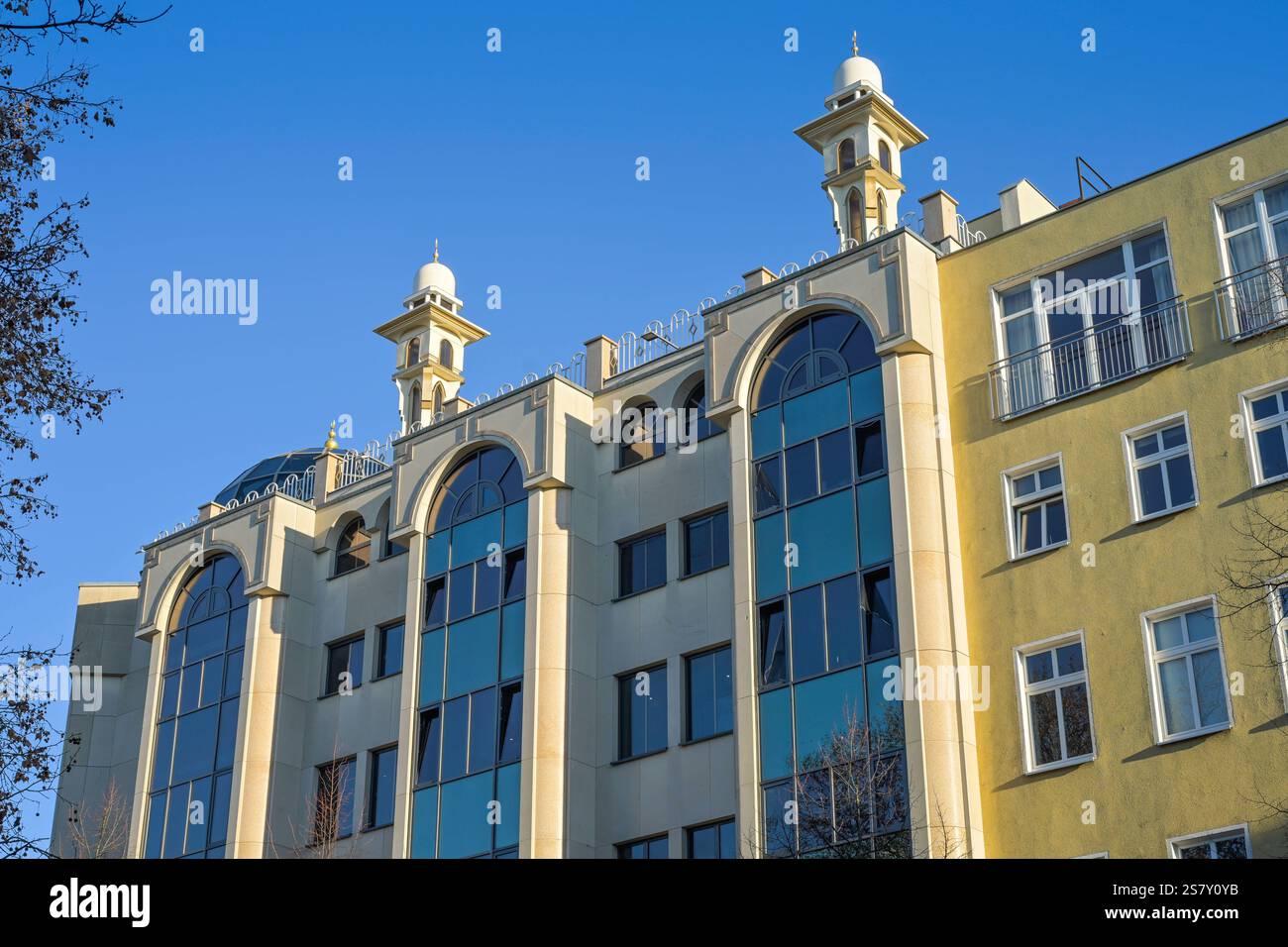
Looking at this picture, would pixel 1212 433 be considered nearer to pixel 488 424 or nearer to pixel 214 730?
pixel 488 424

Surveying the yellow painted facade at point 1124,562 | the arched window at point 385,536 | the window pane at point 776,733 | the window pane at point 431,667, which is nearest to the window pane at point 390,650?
→ the arched window at point 385,536

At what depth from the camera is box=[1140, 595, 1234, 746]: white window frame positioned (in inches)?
920

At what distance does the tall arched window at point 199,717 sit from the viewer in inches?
1437

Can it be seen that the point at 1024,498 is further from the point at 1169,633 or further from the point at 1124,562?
the point at 1169,633

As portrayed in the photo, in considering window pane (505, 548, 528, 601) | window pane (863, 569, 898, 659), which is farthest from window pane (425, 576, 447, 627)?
window pane (863, 569, 898, 659)

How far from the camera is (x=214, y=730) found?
3734cm

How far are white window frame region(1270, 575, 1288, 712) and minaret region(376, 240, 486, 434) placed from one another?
24052 mm

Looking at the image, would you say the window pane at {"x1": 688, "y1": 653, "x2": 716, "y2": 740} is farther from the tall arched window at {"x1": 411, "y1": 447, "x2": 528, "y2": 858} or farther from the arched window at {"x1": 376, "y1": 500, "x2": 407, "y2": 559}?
the arched window at {"x1": 376, "y1": 500, "x2": 407, "y2": 559}

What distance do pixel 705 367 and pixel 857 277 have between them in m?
3.66

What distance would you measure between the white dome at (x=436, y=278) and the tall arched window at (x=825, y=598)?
51.1 ft

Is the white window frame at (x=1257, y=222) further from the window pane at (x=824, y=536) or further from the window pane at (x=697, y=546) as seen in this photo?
the window pane at (x=697, y=546)

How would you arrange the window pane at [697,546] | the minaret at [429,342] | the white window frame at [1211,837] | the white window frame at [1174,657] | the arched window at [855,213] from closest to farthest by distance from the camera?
the white window frame at [1211,837] < the white window frame at [1174,657] < the window pane at [697,546] < the arched window at [855,213] < the minaret at [429,342]

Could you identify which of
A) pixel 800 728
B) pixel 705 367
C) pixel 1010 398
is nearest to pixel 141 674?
pixel 705 367
